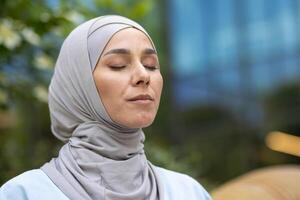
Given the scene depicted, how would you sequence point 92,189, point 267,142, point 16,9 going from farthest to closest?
point 267,142
point 16,9
point 92,189

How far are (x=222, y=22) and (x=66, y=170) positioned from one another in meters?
8.62

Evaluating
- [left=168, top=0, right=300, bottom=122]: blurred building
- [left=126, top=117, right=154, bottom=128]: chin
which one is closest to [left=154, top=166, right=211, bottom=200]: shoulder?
[left=126, top=117, right=154, bottom=128]: chin

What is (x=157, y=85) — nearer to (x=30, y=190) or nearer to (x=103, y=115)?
(x=103, y=115)

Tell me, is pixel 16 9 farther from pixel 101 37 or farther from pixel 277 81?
pixel 277 81

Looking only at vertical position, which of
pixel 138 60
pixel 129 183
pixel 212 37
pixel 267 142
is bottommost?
pixel 267 142

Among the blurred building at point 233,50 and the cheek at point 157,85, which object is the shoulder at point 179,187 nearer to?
the cheek at point 157,85

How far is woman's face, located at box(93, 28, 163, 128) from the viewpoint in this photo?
78.4 inches

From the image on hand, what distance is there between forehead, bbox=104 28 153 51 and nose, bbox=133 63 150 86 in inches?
3.0

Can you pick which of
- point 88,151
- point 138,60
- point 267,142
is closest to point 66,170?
point 88,151

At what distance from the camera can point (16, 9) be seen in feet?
10.9

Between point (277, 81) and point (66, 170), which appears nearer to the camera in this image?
point (66, 170)

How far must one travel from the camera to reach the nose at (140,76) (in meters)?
1.99

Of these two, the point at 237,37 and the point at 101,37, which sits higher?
the point at 101,37

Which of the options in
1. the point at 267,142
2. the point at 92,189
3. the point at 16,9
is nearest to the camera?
the point at 92,189
